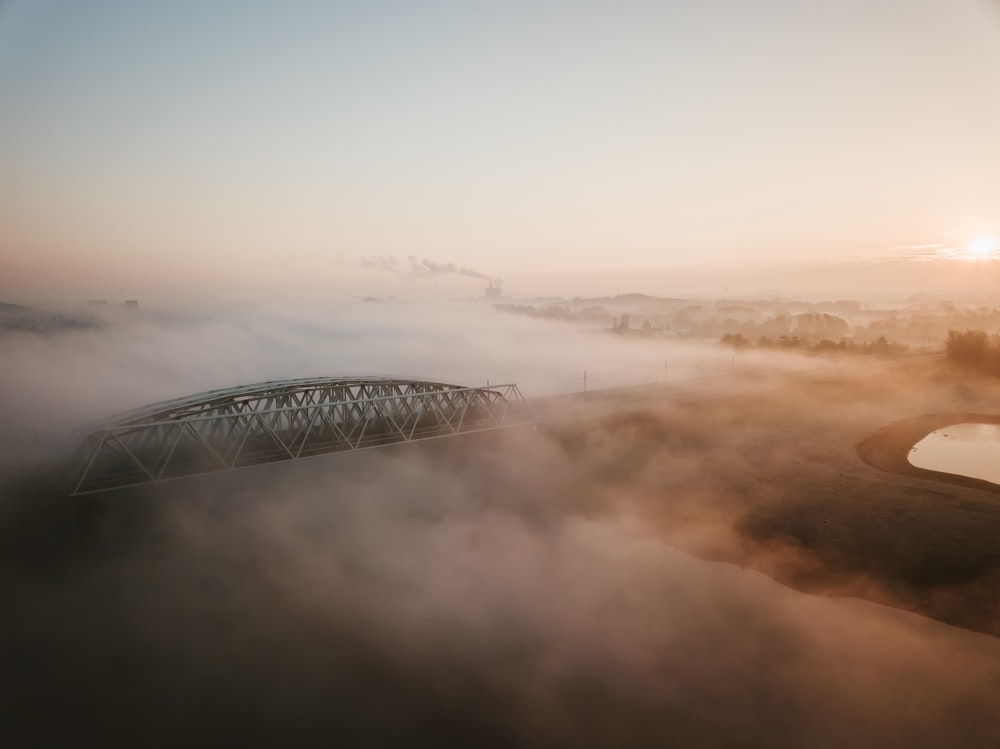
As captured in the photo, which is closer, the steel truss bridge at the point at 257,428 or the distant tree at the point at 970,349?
the steel truss bridge at the point at 257,428

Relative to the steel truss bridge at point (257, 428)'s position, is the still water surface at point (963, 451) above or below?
below

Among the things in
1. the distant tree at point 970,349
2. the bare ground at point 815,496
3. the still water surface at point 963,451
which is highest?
the distant tree at point 970,349

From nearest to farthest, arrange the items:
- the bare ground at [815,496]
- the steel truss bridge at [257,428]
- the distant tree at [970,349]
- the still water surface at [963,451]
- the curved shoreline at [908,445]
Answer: the bare ground at [815,496] → the steel truss bridge at [257,428] → the curved shoreline at [908,445] → the still water surface at [963,451] → the distant tree at [970,349]

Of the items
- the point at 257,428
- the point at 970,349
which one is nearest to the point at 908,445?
the point at 257,428

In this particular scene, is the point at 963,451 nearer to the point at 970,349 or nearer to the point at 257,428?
the point at 257,428

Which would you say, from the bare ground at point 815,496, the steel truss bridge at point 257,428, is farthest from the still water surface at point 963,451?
the steel truss bridge at point 257,428

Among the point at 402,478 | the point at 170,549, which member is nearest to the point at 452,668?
the point at 170,549

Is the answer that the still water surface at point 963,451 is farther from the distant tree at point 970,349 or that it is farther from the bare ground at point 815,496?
the distant tree at point 970,349
